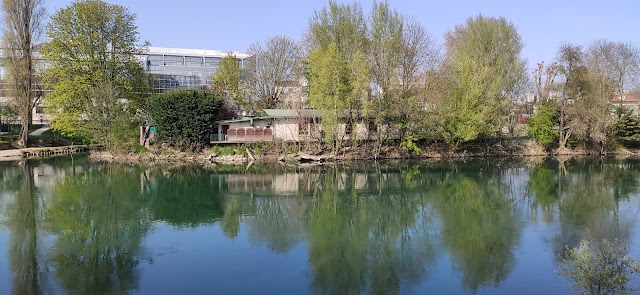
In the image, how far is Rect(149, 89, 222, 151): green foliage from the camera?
39188 millimetres

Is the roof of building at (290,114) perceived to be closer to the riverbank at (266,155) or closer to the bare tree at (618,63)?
the riverbank at (266,155)

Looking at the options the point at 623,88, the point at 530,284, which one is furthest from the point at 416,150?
the point at 530,284

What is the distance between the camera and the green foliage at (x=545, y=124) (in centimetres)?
4406

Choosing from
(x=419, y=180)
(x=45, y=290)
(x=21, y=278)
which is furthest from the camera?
(x=419, y=180)

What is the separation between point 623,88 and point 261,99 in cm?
3586

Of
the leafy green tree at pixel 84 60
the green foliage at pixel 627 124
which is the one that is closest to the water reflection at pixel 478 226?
the green foliage at pixel 627 124

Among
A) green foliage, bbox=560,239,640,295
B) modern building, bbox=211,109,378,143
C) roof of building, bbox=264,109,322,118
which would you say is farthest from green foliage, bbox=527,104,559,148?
green foliage, bbox=560,239,640,295

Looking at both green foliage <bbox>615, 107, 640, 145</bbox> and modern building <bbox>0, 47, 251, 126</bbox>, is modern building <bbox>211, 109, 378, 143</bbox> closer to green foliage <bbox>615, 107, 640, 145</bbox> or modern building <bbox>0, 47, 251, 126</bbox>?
green foliage <bbox>615, 107, 640, 145</bbox>

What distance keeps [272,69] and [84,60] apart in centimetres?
1778

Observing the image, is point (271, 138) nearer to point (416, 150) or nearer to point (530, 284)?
point (416, 150)

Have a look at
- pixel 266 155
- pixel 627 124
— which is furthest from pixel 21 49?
pixel 627 124

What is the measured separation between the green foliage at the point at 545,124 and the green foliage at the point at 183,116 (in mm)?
29702

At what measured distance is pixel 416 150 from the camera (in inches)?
1634

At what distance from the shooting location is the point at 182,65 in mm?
76625
